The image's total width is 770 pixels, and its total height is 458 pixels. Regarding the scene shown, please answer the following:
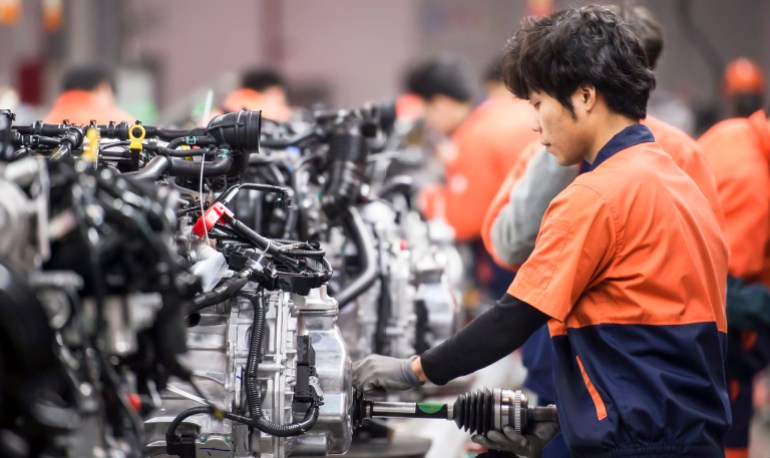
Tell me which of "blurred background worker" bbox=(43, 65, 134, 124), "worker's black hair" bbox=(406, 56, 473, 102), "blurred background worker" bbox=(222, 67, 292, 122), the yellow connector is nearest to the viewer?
the yellow connector

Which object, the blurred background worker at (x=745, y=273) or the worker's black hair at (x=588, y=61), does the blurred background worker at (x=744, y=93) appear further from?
the worker's black hair at (x=588, y=61)

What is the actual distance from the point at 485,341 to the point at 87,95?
502 centimetres

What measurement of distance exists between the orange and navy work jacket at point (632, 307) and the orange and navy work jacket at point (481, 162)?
14.5 feet

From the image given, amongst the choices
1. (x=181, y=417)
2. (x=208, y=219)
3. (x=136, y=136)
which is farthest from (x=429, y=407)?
(x=136, y=136)

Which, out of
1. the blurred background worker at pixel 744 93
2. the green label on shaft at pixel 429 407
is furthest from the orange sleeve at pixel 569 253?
the blurred background worker at pixel 744 93

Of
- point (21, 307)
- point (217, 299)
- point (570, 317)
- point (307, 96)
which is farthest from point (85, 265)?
point (307, 96)

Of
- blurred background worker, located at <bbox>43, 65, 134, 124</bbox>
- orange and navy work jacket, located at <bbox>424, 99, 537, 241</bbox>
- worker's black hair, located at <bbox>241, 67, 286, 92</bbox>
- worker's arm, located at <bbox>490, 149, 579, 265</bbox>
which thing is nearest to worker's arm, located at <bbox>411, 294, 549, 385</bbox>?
worker's arm, located at <bbox>490, 149, 579, 265</bbox>

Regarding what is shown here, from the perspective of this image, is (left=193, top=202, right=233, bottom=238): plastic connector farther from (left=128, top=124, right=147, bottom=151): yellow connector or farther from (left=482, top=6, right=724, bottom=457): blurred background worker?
(left=482, top=6, right=724, bottom=457): blurred background worker

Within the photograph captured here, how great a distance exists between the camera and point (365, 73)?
18.0m

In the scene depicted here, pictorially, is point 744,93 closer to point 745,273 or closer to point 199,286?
point 745,273

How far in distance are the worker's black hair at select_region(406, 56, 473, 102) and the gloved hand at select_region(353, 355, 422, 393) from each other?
18.9ft

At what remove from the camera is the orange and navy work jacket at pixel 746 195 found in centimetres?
430

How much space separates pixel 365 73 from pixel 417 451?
46.0 ft

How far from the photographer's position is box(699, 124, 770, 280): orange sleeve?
4.30 metres
